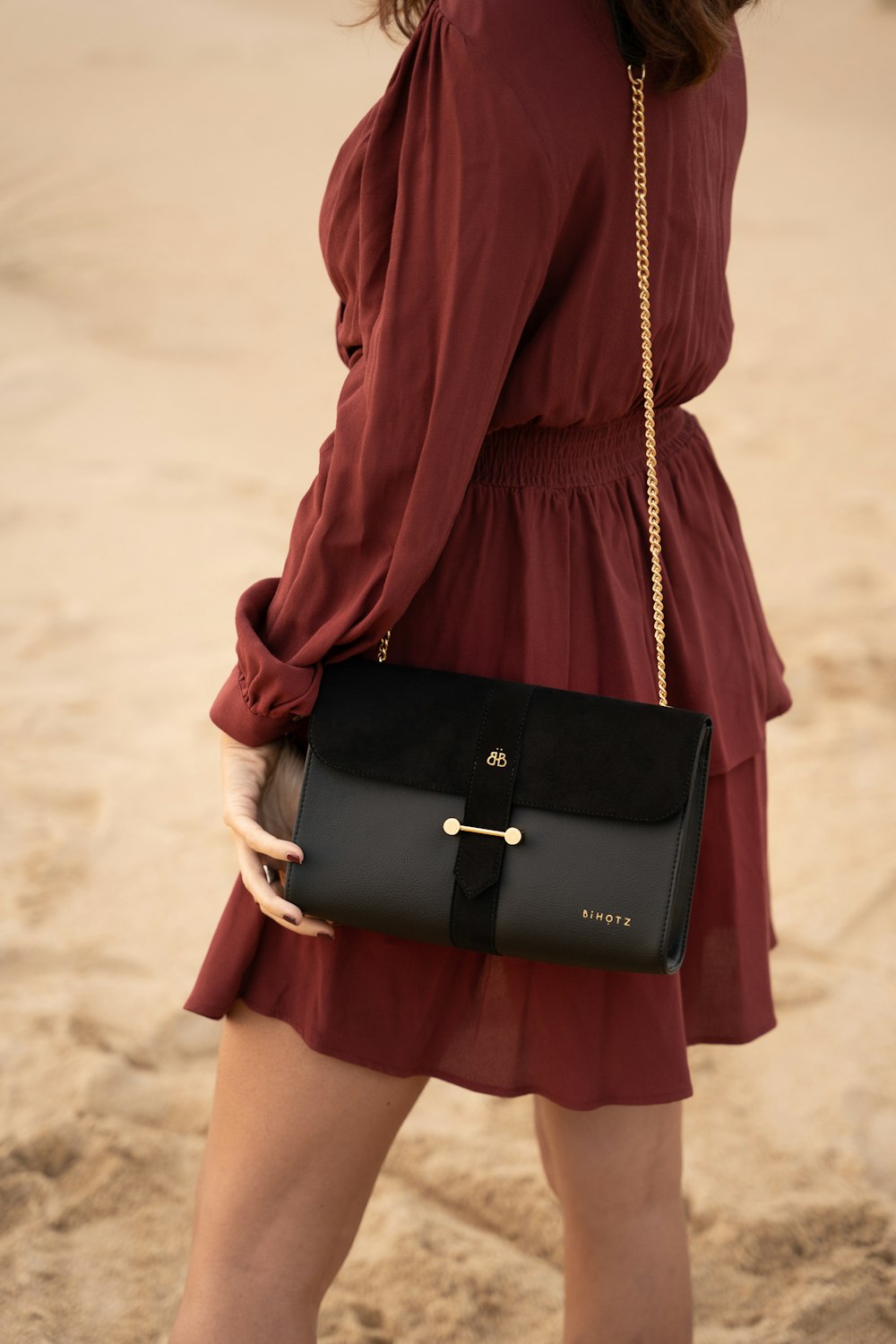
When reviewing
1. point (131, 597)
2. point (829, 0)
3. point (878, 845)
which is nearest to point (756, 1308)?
point (878, 845)

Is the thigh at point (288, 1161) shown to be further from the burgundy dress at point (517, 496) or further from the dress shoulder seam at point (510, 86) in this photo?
the dress shoulder seam at point (510, 86)

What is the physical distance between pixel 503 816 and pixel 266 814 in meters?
0.28

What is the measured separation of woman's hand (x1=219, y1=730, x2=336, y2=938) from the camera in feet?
3.81

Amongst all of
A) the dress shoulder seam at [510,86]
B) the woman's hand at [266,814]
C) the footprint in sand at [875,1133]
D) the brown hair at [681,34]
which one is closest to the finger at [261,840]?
the woman's hand at [266,814]

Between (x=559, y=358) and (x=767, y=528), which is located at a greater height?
(x=559, y=358)

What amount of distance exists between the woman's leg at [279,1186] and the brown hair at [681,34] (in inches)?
37.3

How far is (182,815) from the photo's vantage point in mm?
3221

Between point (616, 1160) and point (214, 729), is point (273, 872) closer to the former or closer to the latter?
point (616, 1160)

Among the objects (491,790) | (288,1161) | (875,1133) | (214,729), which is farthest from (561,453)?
(214,729)

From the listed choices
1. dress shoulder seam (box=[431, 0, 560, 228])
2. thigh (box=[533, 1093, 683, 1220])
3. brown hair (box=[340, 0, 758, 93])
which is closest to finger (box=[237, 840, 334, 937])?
thigh (box=[533, 1093, 683, 1220])

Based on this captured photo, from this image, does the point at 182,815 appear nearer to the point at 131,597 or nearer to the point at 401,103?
the point at 131,597

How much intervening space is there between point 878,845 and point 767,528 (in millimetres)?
1901

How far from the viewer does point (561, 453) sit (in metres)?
1.24

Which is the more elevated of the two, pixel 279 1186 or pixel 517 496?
pixel 517 496
